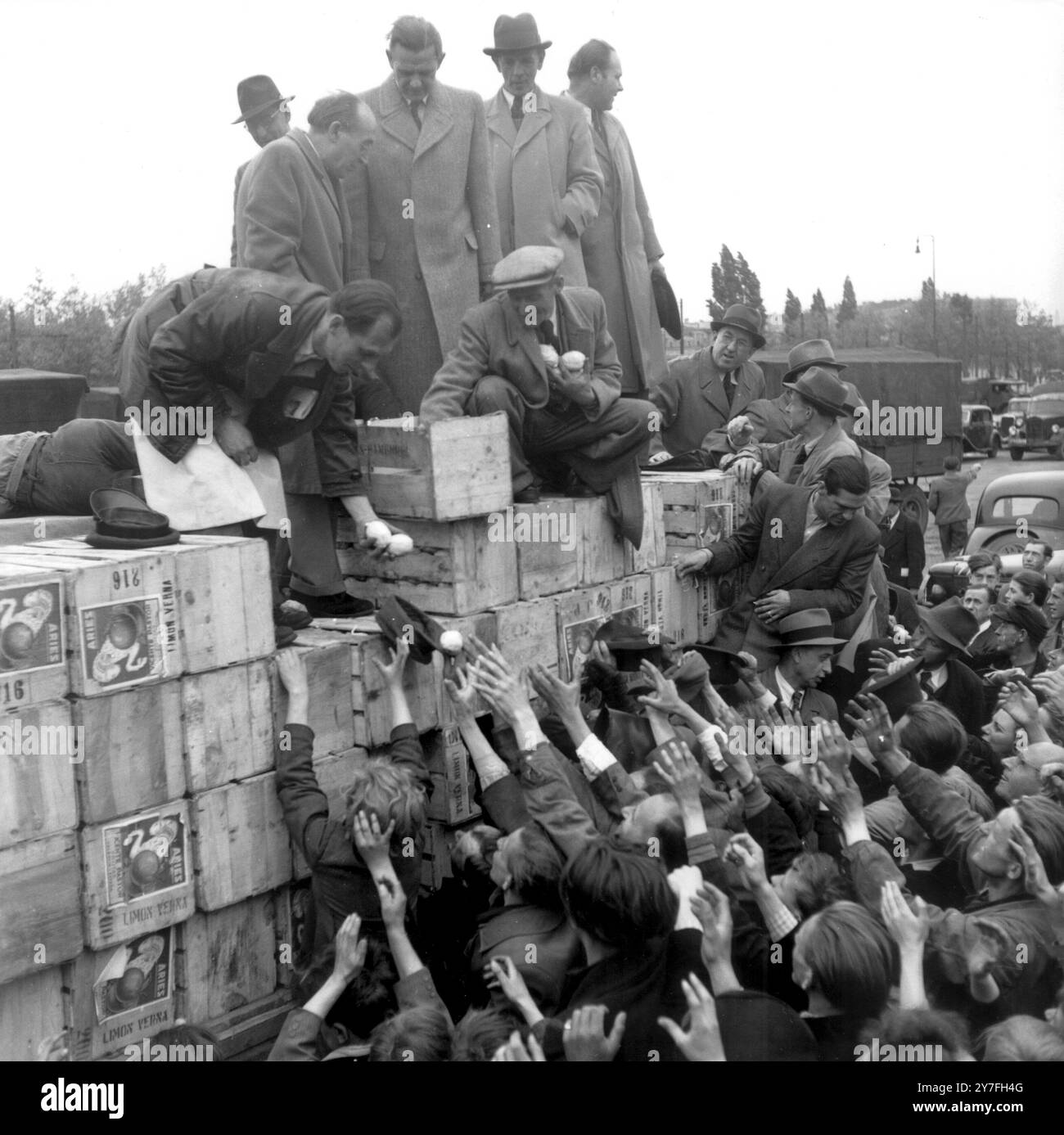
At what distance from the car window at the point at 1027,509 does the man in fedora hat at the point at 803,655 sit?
6.98 meters

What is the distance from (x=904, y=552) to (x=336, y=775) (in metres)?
7.52

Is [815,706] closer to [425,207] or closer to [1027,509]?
[425,207]

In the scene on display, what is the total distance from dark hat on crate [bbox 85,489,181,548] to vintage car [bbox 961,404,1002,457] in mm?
24998

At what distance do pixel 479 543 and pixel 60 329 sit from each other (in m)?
7.02

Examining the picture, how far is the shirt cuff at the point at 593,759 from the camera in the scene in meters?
4.86

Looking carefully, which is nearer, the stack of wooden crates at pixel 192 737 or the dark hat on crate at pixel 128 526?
the stack of wooden crates at pixel 192 737

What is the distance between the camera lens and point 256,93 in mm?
7145

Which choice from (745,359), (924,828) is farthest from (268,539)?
(745,359)

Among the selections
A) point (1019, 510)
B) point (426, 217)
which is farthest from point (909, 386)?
point (426, 217)

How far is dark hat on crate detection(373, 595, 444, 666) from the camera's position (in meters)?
5.27

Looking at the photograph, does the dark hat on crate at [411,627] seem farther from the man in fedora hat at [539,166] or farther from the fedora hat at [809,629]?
the man in fedora hat at [539,166]

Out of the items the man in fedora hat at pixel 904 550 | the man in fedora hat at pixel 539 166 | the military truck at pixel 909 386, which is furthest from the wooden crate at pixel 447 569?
the military truck at pixel 909 386

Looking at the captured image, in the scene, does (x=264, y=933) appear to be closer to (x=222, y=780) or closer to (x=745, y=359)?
(x=222, y=780)

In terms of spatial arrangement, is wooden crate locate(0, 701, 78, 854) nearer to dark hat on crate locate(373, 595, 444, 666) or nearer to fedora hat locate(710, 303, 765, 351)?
dark hat on crate locate(373, 595, 444, 666)
